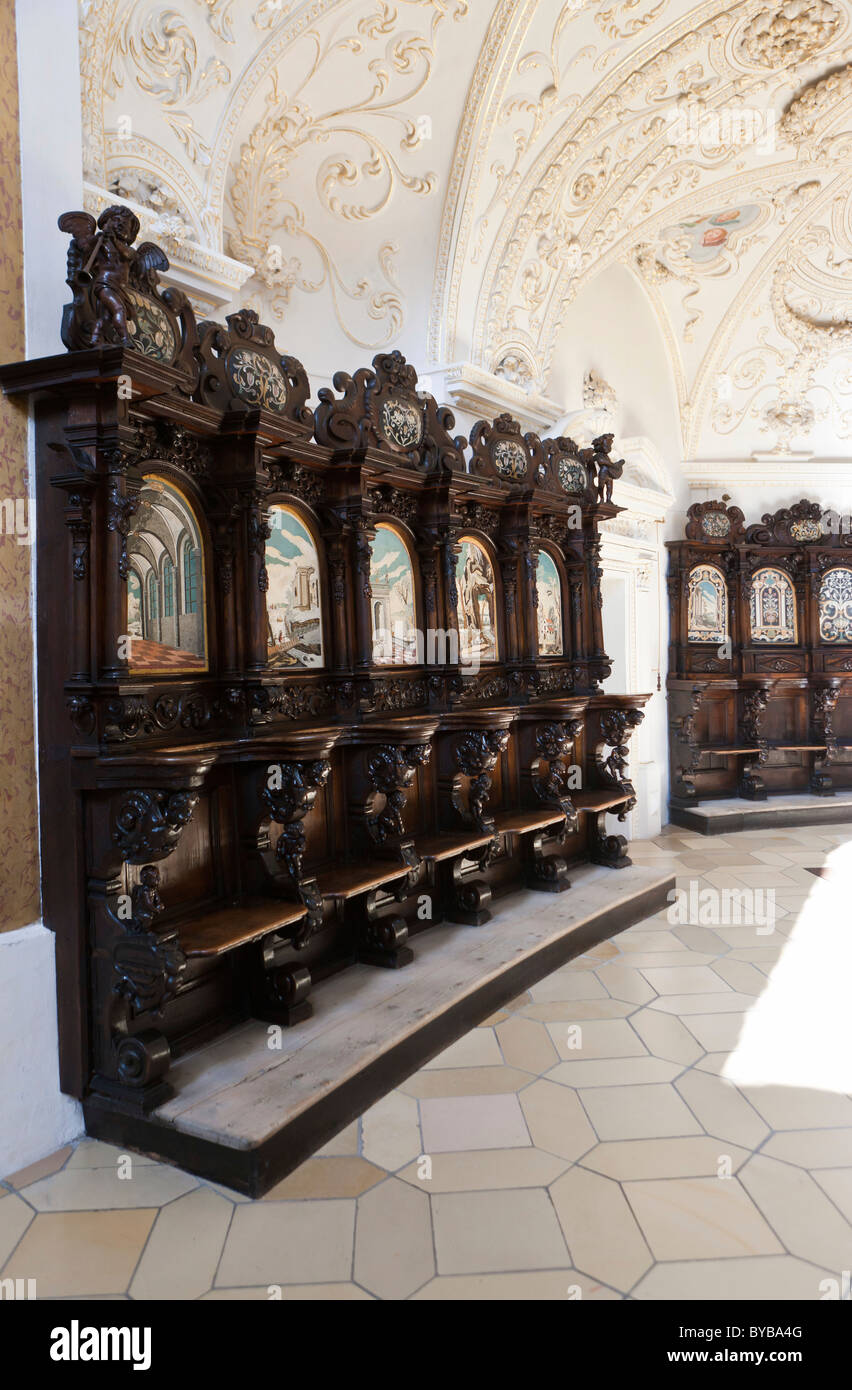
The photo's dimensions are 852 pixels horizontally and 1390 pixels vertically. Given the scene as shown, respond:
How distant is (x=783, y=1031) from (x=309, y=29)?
5405 mm

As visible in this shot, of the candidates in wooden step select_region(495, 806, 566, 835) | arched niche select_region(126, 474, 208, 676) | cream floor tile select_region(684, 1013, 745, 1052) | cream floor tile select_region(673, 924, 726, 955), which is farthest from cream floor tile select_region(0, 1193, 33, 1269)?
cream floor tile select_region(673, 924, 726, 955)

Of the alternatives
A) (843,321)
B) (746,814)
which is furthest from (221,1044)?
(843,321)

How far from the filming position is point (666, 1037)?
12.9 feet

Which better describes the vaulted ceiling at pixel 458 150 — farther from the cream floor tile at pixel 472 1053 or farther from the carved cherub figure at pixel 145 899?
the cream floor tile at pixel 472 1053

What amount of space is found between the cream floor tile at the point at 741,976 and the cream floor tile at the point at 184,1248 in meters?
2.84

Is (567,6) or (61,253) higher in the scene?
(567,6)

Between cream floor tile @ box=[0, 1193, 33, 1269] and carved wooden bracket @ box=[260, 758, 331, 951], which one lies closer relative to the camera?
cream floor tile @ box=[0, 1193, 33, 1269]

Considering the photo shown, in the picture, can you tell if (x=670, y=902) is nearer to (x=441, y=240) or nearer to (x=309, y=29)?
(x=441, y=240)

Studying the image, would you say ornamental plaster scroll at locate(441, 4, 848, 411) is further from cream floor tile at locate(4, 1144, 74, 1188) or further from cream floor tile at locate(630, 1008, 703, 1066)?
cream floor tile at locate(4, 1144, 74, 1188)

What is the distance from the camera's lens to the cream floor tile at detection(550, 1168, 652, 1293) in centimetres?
243

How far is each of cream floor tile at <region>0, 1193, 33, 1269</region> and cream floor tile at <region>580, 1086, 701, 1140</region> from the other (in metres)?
1.91

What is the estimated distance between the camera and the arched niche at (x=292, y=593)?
13.1 ft

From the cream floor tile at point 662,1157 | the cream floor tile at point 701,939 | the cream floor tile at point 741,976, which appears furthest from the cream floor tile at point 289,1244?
the cream floor tile at point 701,939

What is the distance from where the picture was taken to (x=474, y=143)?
547 cm
